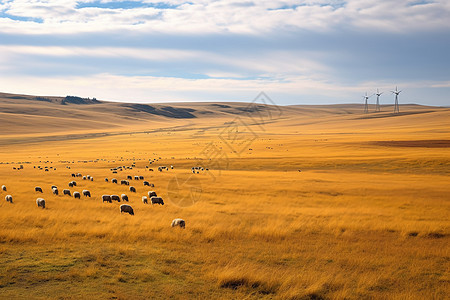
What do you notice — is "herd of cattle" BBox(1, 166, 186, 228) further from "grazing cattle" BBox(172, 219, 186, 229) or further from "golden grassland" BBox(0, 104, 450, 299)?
"golden grassland" BBox(0, 104, 450, 299)

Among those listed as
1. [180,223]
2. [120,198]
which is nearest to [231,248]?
[180,223]

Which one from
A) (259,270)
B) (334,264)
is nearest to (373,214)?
(334,264)

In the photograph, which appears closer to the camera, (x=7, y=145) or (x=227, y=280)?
(x=227, y=280)

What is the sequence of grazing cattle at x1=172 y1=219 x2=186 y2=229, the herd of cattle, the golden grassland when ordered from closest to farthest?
the golden grassland < grazing cattle at x1=172 y1=219 x2=186 y2=229 < the herd of cattle

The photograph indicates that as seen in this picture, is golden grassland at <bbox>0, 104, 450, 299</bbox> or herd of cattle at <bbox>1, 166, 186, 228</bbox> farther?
herd of cattle at <bbox>1, 166, 186, 228</bbox>

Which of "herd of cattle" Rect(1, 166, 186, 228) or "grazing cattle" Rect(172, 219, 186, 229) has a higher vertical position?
"grazing cattle" Rect(172, 219, 186, 229)

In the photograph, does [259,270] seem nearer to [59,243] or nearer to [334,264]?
[334,264]

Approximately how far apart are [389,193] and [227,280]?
21324mm

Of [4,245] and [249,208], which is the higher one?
[4,245]

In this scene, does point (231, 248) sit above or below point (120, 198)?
above

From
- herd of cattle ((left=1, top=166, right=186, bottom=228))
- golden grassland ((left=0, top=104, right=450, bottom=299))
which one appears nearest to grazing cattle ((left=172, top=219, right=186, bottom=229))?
herd of cattle ((left=1, top=166, right=186, bottom=228))

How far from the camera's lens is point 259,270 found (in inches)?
365

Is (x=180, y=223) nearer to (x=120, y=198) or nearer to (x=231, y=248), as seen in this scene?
(x=231, y=248)

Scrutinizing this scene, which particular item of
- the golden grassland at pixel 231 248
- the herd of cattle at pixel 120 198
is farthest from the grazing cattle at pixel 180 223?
the golden grassland at pixel 231 248
